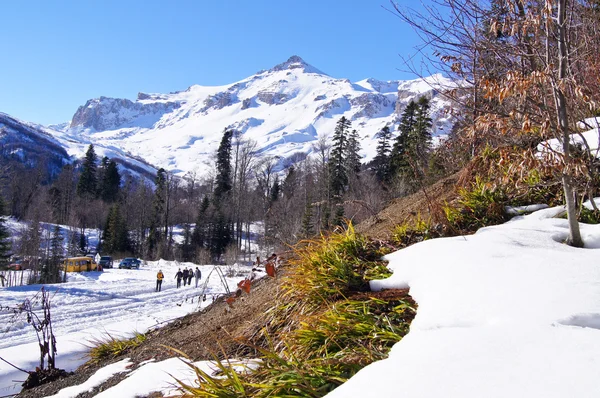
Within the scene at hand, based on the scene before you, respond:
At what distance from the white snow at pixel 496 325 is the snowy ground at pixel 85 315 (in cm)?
395

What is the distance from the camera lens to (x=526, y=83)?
253 cm

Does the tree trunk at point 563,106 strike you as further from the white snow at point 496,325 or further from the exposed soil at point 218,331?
the exposed soil at point 218,331

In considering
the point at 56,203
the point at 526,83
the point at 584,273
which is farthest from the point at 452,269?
the point at 56,203

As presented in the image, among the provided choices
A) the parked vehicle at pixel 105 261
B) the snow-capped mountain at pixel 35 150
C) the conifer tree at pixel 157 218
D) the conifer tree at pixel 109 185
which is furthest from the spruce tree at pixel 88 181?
the snow-capped mountain at pixel 35 150

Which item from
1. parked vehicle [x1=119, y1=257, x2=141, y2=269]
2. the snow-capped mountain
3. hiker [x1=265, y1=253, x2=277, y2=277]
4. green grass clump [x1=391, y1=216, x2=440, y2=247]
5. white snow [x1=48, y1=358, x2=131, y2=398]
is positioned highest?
the snow-capped mountain

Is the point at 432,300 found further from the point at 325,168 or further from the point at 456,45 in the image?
the point at 325,168

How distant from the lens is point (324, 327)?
8.20ft

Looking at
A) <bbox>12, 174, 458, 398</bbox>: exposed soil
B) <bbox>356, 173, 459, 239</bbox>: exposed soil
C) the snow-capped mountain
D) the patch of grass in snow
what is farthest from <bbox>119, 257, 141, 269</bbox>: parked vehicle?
the snow-capped mountain

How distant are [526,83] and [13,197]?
255 ft

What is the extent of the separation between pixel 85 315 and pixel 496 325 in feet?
51.6

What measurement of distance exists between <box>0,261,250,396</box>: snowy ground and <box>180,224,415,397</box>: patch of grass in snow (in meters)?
2.73

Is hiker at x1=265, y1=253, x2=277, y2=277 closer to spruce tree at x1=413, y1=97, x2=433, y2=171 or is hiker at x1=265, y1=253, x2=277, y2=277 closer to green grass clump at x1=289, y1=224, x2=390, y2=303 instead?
green grass clump at x1=289, y1=224, x2=390, y2=303

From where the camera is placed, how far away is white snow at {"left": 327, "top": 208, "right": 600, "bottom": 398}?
142 cm

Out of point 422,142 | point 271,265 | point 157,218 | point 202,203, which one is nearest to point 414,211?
point 271,265
